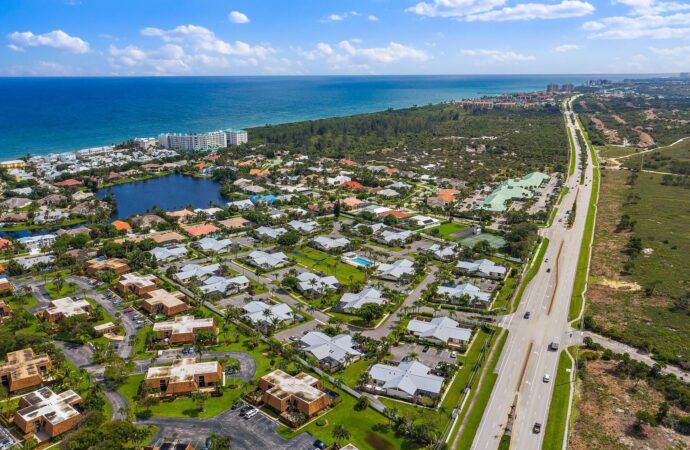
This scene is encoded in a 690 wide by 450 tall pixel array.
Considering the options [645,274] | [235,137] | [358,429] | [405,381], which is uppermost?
[235,137]

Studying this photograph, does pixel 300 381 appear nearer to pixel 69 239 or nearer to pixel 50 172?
pixel 69 239

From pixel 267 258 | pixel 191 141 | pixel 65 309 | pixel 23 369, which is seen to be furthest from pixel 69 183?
pixel 23 369

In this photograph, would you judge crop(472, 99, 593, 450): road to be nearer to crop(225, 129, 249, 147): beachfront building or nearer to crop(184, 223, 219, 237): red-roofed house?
crop(184, 223, 219, 237): red-roofed house

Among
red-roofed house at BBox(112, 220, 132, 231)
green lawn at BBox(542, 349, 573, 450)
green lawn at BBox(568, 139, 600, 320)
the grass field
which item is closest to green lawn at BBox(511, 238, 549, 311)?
green lawn at BBox(568, 139, 600, 320)

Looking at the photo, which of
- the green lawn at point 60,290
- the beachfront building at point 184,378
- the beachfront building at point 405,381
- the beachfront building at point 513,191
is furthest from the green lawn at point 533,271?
the green lawn at point 60,290

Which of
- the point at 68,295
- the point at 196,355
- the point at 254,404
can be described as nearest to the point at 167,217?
the point at 68,295

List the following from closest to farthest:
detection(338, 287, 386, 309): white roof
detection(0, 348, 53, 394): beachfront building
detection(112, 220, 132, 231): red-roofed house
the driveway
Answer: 1. the driveway
2. detection(0, 348, 53, 394): beachfront building
3. detection(338, 287, 386, 309): white roof
4. detection(112, 220, 132, 231): red-roofed house

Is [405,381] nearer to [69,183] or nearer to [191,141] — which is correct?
[69,183]
